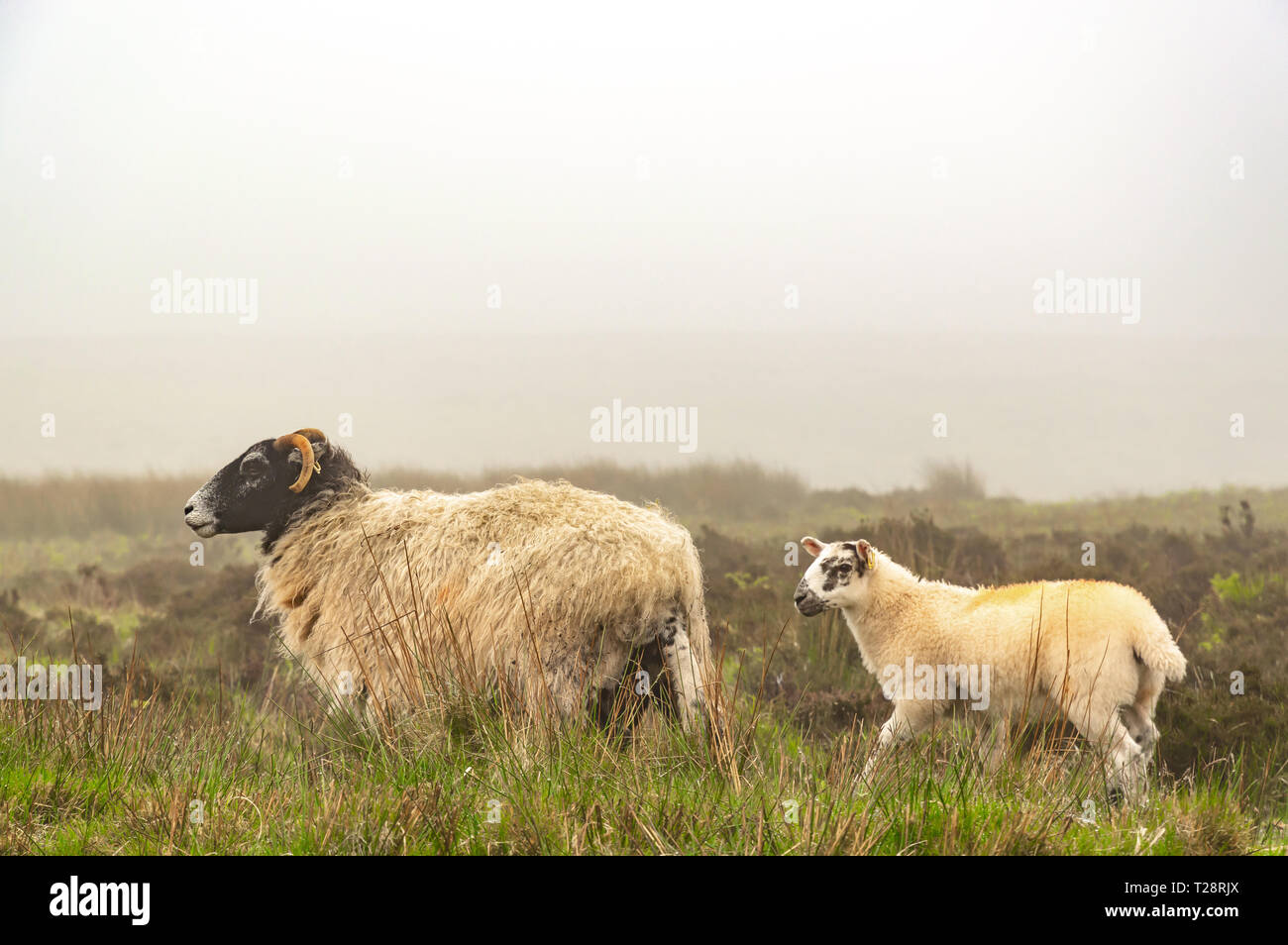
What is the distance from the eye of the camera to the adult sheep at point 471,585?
5152 millimetres

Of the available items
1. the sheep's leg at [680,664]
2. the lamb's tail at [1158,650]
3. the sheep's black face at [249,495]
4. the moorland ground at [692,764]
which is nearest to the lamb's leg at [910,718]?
the moorland ground at [692,764]

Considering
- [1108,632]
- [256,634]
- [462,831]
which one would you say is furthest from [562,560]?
[256,634]

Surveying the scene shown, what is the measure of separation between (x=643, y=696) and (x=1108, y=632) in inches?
117

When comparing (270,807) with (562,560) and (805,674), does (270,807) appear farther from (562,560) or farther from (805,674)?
(805,674)

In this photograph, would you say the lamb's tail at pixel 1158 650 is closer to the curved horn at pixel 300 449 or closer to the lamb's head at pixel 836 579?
the lamb's head at pixel 836 579

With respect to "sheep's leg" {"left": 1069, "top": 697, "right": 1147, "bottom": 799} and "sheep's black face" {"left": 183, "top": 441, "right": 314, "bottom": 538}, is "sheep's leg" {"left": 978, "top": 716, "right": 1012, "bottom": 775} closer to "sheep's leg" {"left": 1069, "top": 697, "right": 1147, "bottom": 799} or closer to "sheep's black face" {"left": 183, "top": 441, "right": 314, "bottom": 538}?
"sheep's leg" {"left": 1069, "top": 697, "right": 1147, "bottom": 799}

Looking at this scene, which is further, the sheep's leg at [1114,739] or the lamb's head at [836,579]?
the lamb's head at [836,579]

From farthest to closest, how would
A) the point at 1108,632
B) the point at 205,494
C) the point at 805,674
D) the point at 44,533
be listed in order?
the point at 44,533 → the point at 805,674 → the point at 205,494 → the point at 1108,632

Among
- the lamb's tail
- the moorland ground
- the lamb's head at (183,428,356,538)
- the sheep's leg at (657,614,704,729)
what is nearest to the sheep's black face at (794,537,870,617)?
the moorland ground

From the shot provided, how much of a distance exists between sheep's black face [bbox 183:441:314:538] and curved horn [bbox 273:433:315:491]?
48mm

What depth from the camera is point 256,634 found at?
10.7m

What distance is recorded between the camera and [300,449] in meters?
6.63

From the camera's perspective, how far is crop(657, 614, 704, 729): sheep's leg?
16.9 feet

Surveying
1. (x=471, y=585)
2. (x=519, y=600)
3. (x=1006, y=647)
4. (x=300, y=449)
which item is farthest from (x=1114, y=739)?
(x=300, y=449)
